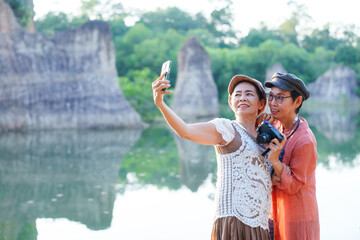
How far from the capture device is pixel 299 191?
2066mm

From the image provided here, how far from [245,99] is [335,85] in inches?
1332

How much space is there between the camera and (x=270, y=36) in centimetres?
4716

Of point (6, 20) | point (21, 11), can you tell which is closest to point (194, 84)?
point (21, 11)

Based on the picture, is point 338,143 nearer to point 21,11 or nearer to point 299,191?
point 299,191

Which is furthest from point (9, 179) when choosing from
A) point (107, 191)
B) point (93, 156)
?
point (93, 156)

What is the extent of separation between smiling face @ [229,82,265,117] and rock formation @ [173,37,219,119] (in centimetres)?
1918

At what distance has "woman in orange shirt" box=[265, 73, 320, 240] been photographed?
202 cm

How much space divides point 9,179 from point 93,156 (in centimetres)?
239

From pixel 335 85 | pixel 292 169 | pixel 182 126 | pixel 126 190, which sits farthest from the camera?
pixel 335 85

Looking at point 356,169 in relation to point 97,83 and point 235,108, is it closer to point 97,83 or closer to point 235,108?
point 235,108

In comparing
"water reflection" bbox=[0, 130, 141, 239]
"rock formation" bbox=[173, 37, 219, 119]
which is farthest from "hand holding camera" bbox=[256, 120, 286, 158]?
"rock formation" bbox=[173, 37, 219, 119]

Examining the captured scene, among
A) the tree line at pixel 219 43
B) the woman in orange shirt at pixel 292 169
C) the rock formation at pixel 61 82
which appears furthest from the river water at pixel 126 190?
the tree line at pixel 219 43

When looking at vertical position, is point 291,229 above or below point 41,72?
below

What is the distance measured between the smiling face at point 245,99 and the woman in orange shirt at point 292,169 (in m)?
0.10
